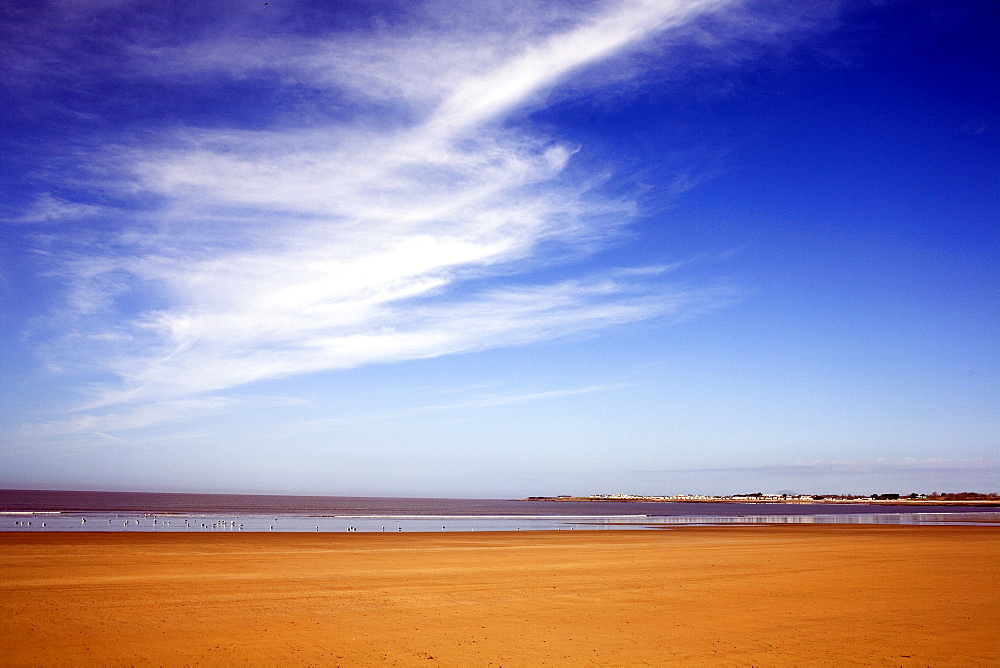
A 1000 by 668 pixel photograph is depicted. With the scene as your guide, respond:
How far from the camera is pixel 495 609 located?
14961 millimetres

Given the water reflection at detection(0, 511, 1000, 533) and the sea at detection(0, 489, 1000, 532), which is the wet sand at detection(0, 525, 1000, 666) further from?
the sea at detection(0, 489, 1000, 532)

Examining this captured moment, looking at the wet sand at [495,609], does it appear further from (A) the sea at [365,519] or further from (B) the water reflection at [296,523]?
(A) the sea at [365,519]

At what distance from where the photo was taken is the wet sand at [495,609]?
11062 millimetres

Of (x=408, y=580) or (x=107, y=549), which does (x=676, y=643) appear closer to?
(x=408, y=580)

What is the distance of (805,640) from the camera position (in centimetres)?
1206

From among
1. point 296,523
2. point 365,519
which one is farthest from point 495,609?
point 365,519

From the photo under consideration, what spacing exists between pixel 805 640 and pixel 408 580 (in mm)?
11125

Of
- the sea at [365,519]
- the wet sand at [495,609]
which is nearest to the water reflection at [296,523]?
the sea at [365,519]

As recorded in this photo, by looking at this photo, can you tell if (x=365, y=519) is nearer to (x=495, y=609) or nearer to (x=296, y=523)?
(x=296, y=523)

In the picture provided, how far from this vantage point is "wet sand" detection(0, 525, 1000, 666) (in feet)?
36.3

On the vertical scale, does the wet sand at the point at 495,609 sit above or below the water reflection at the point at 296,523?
above

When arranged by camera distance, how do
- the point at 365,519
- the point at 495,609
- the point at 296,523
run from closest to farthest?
1. the point at 495,609
2. the point at 296,523
3. the point at 365,519

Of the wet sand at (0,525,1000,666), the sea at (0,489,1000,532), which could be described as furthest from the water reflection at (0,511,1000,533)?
the wet sand at (0,525,1000,666)

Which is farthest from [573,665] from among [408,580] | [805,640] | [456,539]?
[456,539]
